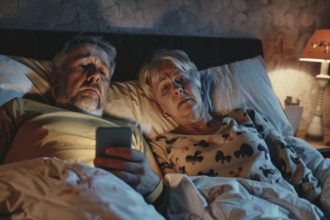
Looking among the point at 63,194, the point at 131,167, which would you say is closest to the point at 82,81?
the point at 131,167

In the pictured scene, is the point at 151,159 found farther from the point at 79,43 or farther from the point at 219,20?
the point at 219,20

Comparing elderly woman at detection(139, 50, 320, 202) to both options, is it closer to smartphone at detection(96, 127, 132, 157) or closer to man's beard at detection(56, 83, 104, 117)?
man's beard at detection(56, 83, 104, 117)

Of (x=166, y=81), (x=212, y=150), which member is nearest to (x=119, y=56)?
(x=166, y=81)

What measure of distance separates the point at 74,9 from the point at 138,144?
0.81m

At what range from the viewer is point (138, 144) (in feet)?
3.74

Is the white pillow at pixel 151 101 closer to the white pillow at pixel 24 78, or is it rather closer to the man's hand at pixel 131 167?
the white pillow at pixel 24 78

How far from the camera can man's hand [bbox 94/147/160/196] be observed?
0.80 metres

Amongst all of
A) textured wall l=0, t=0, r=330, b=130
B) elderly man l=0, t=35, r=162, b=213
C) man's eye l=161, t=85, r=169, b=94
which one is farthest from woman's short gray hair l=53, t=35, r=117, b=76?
textured wall l=0, t=0, r=330, b=130

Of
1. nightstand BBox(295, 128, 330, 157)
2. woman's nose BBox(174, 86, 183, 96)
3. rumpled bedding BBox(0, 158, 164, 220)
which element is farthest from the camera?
nightstand BBox(295, 128, 330, 157)

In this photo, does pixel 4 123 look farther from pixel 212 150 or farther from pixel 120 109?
pixel 212 150

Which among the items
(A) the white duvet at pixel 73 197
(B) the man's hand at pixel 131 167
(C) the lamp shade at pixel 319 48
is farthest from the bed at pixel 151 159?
(C) the lamp shade at pixel 319 48

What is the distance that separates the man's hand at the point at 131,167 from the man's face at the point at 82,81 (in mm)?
381

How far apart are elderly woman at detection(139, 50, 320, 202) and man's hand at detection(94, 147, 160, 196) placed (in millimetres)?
291

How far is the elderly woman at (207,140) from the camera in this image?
1.14m
